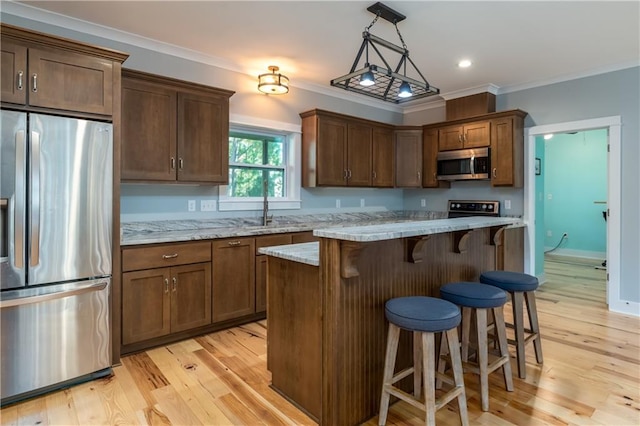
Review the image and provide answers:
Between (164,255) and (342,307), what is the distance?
172cm

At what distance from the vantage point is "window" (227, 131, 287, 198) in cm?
396

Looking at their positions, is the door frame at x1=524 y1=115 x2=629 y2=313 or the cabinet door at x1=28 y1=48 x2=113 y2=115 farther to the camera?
the door frame at x1=524 y1=115 x2=629 y2=313

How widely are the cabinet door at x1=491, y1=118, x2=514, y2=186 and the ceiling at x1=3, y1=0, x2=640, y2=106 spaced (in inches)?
25.0

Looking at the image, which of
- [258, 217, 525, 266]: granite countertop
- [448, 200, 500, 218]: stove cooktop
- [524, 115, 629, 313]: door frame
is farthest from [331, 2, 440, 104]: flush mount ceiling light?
[448, 200, 500, 218]: stove cooktop

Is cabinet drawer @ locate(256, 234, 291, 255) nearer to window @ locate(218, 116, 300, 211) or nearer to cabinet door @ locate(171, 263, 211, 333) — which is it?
cabinet door @ locate(171, 263, 211, 333)

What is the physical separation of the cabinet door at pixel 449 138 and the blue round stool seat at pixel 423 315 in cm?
350

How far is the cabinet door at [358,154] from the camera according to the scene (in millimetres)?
4621

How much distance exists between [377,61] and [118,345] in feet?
11.5

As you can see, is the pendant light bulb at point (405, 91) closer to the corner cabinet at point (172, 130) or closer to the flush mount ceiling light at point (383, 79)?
the flush mount ceiling light at point (383, 79)

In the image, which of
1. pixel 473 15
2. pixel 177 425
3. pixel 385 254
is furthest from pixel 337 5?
pixel 177 425

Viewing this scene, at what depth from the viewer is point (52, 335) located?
7.29ft

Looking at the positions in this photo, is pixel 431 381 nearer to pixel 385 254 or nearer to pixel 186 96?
pixel 385 254

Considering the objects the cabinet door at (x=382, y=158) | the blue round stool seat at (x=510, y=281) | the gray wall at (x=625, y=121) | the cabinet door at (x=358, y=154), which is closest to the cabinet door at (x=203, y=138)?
the cabinet door at (x=358, y=154)

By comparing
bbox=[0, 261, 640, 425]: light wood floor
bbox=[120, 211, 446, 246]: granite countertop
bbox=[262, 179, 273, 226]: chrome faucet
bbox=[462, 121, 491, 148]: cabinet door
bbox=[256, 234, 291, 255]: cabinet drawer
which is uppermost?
bbox=[462, 121, 491, 148]: cabinet door
